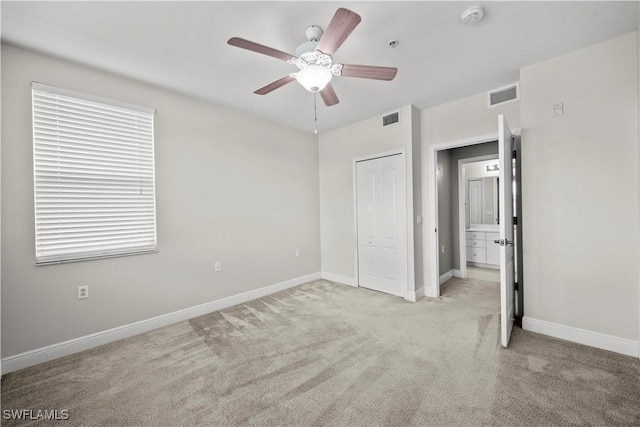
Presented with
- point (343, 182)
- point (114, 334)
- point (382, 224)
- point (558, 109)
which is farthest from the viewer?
point (343, 182)

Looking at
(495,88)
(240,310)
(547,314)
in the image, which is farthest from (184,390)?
(495,88)

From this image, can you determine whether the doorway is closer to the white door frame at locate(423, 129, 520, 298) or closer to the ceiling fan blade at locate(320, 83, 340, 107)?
the white door frame at locate(423, 129, 520, 298)

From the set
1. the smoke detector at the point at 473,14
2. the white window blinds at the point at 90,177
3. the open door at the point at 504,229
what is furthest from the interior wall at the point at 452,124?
the white window blinds at the point at 90,177

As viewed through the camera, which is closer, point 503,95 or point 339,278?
point 503,95

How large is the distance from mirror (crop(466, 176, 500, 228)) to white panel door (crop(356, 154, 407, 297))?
9.30ft

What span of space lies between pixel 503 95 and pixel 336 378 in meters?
3.46

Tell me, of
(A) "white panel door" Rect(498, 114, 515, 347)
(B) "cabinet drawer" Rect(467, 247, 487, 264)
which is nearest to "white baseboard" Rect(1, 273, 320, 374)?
(A) "white panel door" Rect(498, 114, 515, 347)

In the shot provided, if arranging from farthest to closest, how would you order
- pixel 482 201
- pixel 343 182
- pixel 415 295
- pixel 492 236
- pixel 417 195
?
pixel 482 201 < pixel 492 236 < pixel 343 182 < pixel 417 195 < pixel 415 295

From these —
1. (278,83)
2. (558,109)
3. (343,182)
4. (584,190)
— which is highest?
(278,83)

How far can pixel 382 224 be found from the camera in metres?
3.98

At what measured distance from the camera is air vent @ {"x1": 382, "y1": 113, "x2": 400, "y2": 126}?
3.72 meters

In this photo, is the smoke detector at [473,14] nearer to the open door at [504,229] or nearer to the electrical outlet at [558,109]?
the open door at [504,229]

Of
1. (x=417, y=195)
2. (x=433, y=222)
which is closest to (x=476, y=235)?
(x=433, y=222)

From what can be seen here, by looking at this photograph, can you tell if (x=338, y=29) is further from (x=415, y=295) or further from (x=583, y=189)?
(x=415, y=295)
